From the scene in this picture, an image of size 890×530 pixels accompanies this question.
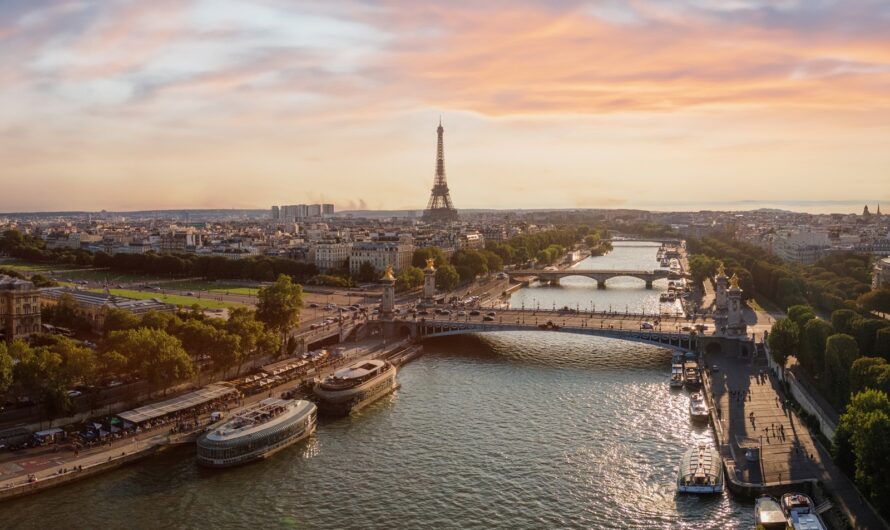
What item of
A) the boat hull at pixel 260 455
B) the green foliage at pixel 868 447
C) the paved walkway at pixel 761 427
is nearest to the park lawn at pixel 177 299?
the boat hull at pixel 260 455

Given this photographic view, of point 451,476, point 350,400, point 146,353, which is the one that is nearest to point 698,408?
point 451,476

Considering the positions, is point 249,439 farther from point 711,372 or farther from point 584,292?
point 584,292

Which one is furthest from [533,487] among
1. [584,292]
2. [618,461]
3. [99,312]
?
[584,292]

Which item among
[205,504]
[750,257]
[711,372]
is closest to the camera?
[205,504]

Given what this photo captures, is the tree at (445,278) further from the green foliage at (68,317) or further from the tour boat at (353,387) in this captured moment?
the tour boat at (353,387)

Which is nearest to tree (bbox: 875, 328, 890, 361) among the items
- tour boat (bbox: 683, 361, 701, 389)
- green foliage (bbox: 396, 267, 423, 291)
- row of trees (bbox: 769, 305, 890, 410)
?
row of trees (bbox: 769, 305, 890, 410)
